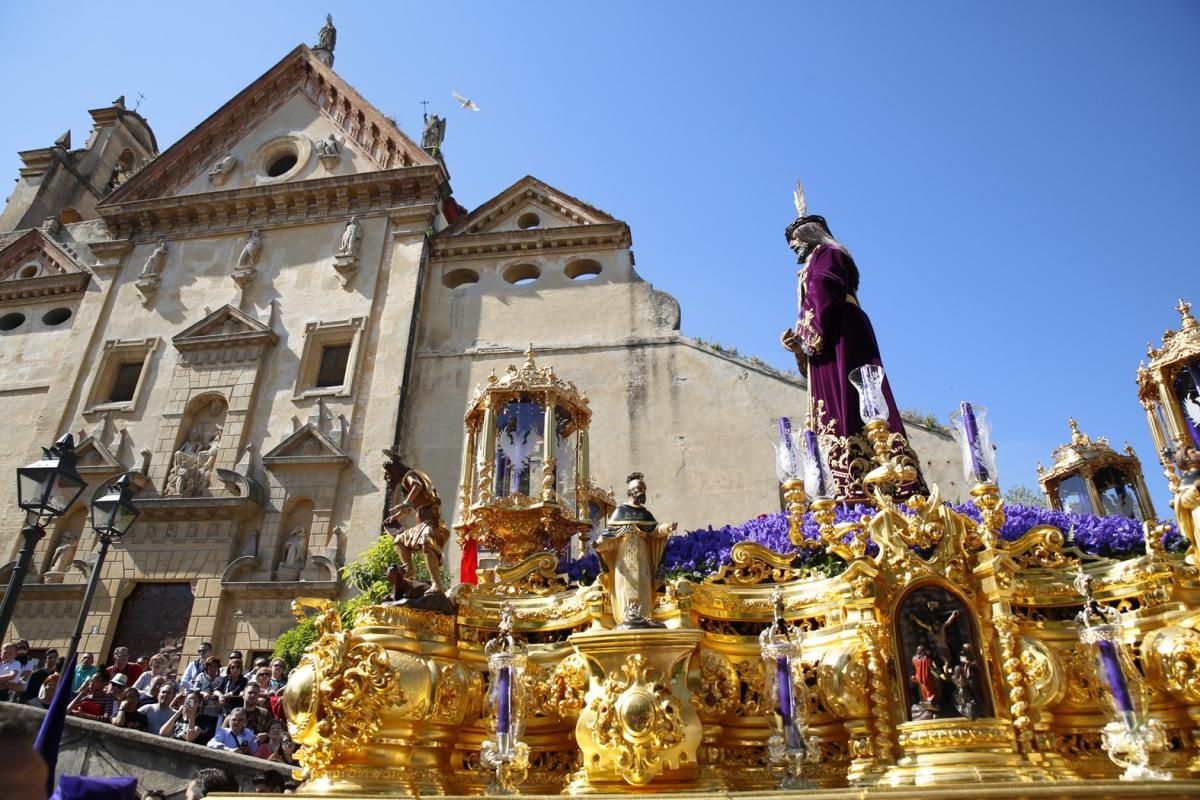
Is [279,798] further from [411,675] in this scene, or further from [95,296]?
[95,296]

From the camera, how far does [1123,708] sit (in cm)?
499

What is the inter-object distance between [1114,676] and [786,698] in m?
2.00

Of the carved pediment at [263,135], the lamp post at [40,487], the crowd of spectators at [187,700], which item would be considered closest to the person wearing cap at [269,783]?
the crowd of spectators at [187,700]

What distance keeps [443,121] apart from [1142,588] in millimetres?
25482

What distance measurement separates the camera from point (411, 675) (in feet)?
Result: 19.8

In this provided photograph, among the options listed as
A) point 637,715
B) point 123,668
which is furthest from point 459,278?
point 637,715

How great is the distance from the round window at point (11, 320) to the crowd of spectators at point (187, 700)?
19726 millimetres

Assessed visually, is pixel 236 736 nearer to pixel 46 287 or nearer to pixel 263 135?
pixel 263 135

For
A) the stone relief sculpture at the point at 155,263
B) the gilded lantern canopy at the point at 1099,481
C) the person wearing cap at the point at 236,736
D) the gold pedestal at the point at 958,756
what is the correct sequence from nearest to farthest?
1. the gold pedestal at the point at 958,756
2. the person wearing cap at the point at 236,736
3. the gilded lantern canopy at the point at 1099,481
4. the stone relief sculpture at the point at 155,263

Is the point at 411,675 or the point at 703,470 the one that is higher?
the point at 703,470

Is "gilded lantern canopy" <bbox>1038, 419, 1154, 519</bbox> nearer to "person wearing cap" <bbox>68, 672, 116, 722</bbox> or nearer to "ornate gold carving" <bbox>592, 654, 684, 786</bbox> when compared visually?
"ornate gold carving" <bbox>592, 654, 684, 786</bbox>

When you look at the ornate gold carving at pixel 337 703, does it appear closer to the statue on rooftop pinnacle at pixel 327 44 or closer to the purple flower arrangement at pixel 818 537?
the purple flower arrangement at pixel 818 537

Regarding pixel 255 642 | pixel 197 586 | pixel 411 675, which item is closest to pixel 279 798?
pixel 411 675

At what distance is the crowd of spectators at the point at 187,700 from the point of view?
9.89 meters
